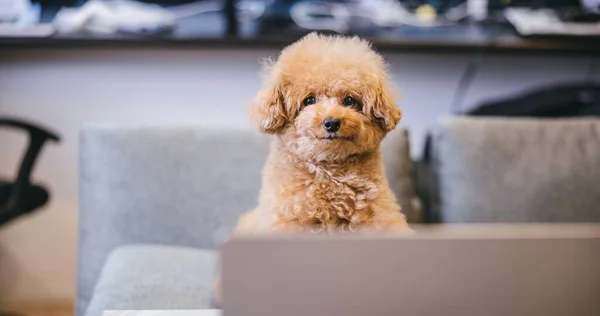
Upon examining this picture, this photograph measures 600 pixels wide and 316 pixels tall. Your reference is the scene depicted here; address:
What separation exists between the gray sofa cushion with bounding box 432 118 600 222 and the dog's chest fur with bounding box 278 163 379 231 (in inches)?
25.2

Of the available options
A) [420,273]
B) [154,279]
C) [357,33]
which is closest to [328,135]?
[420,273]

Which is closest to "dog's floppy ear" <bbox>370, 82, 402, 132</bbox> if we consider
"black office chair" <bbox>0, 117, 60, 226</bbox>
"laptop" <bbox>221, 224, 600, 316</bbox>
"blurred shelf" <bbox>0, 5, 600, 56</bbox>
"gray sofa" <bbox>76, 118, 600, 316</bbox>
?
"laptop" <bbox>221, 224, 600, 316</bbox>

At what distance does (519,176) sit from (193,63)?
3.83 ft

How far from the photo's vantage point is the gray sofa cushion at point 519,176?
1443mm

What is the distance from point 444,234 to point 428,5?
168 centimetres

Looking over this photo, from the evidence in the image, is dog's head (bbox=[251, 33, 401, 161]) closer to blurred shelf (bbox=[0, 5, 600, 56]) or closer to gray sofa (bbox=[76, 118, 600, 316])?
gray sofa (bbox=[76, 118, 600, 316])

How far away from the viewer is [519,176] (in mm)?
1447

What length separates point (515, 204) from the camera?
1444mm

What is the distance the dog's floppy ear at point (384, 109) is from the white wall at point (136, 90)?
1.21 meters

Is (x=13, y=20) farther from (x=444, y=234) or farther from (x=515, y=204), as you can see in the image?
(x=444, y=234)

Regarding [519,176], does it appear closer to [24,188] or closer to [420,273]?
[420,273]

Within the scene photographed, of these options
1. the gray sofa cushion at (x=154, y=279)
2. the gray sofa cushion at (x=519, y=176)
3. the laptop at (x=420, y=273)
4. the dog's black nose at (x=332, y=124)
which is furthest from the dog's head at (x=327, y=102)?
the gray sofa cushion at (x=519, y=176)

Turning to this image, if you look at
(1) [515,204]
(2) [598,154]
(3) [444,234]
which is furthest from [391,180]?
(3) [444,234]

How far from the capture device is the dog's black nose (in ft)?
2.69
